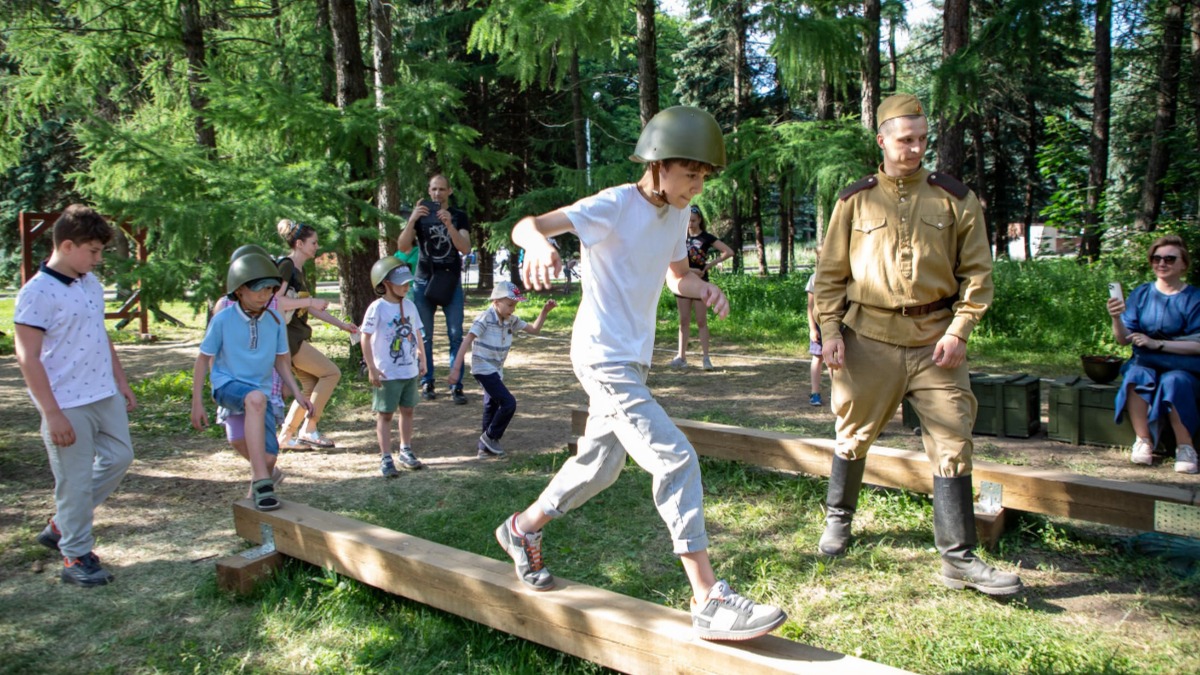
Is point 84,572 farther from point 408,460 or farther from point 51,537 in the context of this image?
point 408,460

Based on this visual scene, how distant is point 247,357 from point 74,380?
918 millimetres

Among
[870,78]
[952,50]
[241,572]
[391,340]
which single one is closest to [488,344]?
[391,340]

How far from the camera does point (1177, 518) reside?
12.7 feet

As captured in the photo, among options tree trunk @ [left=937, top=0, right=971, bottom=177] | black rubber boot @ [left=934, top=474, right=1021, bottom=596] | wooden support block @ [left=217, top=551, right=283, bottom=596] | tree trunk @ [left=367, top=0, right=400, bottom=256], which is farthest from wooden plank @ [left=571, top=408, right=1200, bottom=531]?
tree trunk @ [left=937, top=0, right=971, bottom=177]

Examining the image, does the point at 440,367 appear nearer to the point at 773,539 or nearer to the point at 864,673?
the point at 773,539

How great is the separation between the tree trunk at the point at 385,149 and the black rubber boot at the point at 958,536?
7.35 m

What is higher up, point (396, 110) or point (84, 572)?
point (396, 110)

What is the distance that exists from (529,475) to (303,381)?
96.1 inches

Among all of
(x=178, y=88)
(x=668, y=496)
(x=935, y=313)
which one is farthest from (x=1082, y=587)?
(x=178, y=88)

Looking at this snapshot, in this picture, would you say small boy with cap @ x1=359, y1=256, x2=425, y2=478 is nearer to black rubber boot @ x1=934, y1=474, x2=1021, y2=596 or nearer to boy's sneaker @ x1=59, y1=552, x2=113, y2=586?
boy's sneaker @ x1=59, y1=552, x2=113, y2=586

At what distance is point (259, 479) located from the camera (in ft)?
14.8

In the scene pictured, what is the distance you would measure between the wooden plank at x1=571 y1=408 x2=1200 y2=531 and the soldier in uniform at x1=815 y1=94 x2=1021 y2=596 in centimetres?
68

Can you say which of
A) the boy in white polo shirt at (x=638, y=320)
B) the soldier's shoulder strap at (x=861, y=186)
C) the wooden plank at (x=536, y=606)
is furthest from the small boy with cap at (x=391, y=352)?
the soldier's shoulder strap at (x=861, y=186)

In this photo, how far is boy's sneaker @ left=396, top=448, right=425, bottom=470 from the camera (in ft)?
20.4
